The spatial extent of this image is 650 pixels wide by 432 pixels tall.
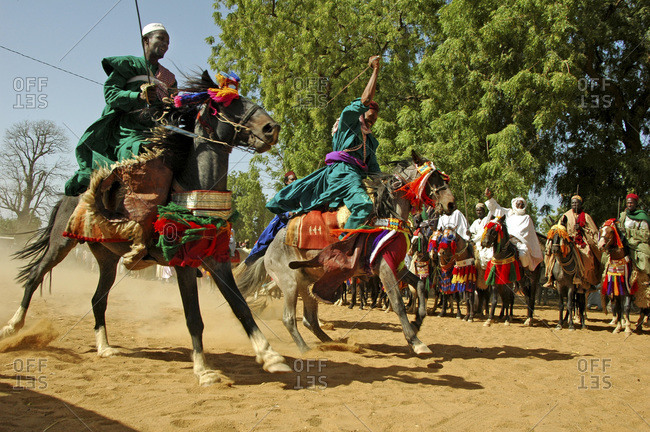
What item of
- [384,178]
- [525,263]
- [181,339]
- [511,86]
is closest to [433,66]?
[511,86]

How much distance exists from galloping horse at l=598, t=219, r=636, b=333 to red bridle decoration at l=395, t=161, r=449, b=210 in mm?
4569

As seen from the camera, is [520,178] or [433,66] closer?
[520,178]

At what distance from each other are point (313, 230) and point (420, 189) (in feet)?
4.89

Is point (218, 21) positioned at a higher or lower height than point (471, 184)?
higher

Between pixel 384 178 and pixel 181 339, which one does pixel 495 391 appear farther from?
pixel 181 339

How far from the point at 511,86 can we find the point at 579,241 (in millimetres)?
5661

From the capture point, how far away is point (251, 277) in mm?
8031

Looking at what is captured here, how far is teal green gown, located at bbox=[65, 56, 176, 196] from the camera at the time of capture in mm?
5328

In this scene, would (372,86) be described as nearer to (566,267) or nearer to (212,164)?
(212,164)

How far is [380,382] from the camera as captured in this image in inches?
197

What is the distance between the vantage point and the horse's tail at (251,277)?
26.2ft

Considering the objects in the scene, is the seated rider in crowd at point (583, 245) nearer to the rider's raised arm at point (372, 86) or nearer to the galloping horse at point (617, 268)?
the galloping horse at point (617, 268)

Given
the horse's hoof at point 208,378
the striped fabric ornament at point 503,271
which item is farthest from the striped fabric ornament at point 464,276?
the horse's hoof at point 208,378

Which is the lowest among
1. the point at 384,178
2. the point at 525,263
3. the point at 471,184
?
the point at 525,263
